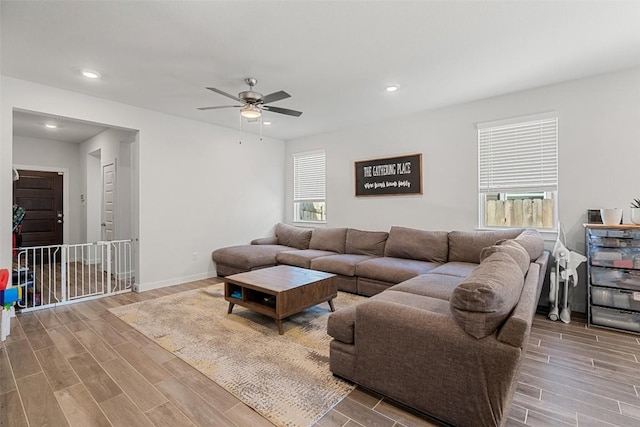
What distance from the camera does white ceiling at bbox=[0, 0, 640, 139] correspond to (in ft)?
7.18

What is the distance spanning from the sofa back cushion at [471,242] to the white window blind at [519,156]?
24.3 inches

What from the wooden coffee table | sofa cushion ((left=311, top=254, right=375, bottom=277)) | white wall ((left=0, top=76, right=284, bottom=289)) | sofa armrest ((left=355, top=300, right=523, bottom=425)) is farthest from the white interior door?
sofa armrest ((left=355, top=300, right=523, bottom=425))

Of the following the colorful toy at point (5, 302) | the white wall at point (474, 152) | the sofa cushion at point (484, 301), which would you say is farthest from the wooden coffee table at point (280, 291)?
the white wall at point (474, 152)

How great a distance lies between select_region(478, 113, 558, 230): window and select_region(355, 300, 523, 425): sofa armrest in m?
2.91

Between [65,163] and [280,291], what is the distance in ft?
23.4

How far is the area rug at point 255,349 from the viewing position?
1.90 m

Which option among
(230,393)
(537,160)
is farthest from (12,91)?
(537,160)

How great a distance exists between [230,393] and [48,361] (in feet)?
5.43

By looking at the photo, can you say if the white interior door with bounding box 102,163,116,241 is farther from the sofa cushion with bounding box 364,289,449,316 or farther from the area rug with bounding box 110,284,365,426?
the sofa cushion with bounding box 364,289,449,316

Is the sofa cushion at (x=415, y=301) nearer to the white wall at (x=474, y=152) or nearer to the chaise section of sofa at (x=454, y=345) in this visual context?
the chaise section of sofa at (x=454, y=345)

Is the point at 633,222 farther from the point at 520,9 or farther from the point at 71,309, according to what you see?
the point at 71,309

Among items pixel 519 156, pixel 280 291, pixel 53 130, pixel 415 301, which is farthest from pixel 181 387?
pixel 53 130

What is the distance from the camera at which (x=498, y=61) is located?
9.68 feet

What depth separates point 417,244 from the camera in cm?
424
